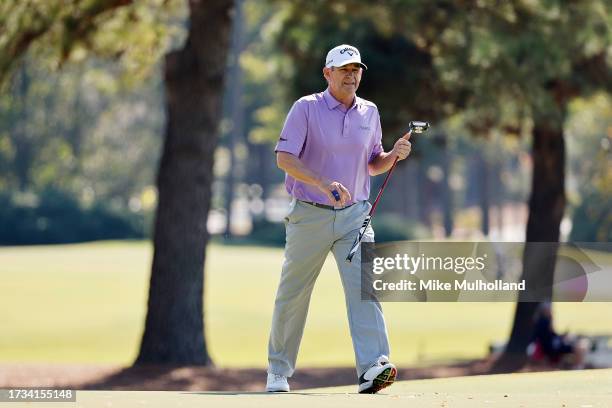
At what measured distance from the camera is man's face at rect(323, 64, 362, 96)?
326 inches

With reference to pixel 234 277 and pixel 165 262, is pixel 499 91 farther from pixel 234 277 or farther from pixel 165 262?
pixel 234 277

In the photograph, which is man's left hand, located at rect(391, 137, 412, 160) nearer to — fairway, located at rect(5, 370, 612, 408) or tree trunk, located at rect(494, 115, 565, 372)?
fairway, located at rect(5, 370, 612, 408)

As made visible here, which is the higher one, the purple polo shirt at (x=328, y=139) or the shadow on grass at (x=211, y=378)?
the purple polo shirt at (x=328, y=139)

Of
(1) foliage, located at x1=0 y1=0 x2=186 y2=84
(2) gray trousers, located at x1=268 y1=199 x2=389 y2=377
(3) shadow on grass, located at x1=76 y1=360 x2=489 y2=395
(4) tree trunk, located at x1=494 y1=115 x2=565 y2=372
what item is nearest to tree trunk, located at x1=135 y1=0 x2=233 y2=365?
(3) shadow on grass, located at x1=76 y1=360 x2=489 y2=395

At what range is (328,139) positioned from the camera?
8.34 m

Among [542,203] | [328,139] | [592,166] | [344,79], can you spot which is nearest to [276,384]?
[328,139]

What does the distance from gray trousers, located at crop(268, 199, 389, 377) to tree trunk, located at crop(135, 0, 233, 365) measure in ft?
26.8

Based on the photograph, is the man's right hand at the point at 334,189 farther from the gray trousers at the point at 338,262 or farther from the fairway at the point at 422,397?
the fairway at the point at 422,397

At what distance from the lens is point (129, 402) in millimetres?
7719

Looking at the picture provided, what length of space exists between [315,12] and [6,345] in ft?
29.6

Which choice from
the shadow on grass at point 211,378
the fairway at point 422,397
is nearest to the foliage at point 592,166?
the shadow on grass at point 211,378

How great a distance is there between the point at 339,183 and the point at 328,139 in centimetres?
28

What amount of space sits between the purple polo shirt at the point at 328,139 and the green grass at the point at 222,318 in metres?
13.0

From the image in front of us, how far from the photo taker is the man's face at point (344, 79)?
8.27 metres
